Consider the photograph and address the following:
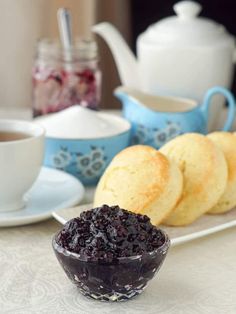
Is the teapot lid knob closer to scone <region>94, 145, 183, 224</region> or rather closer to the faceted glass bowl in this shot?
scone <region>94, 145, 183, 224</region>

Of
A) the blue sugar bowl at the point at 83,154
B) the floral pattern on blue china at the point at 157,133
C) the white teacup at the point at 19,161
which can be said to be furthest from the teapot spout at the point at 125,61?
the white teacup at the point at 19,161

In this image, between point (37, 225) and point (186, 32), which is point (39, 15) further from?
point (37, 225)

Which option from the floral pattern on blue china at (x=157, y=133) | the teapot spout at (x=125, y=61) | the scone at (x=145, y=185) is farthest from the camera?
the teapot spout at (x=125, y=61)

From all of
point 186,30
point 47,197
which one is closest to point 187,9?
point 186,30

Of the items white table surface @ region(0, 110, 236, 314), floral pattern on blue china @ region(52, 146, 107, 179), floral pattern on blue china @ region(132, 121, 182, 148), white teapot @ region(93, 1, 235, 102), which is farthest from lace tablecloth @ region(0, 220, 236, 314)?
white teapot @ region(93, 1, 235, 102)

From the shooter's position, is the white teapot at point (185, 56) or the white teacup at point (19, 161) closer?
the white teacup at point (19, 161)

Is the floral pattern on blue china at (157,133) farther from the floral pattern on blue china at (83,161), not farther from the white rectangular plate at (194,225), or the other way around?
the white rectangular plate at (194,225)

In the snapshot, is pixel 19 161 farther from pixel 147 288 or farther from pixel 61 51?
pixel 61 51
